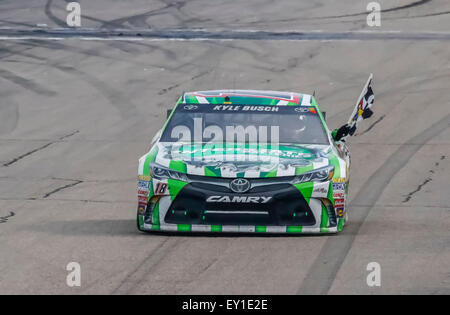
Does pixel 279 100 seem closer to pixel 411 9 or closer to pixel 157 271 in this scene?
pixel 157 271

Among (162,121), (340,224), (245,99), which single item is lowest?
(340,224)

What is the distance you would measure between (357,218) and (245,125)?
164 centimetres

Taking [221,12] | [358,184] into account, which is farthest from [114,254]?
[221,12]

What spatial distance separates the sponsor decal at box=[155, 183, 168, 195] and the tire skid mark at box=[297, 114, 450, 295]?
1673 millimetres

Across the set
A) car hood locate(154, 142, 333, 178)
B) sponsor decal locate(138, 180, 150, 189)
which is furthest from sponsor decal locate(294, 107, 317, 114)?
sponsor decal locate(138, 180, 150, 189)

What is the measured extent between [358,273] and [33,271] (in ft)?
9.14

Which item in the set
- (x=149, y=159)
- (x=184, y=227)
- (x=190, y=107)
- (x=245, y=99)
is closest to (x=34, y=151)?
(x=190, y=107)

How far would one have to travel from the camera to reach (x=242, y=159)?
11094mm

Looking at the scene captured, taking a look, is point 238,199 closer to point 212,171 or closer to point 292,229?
point 212,171

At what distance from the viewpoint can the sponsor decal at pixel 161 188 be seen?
35.7 ft

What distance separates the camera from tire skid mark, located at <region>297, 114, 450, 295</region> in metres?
9.05
